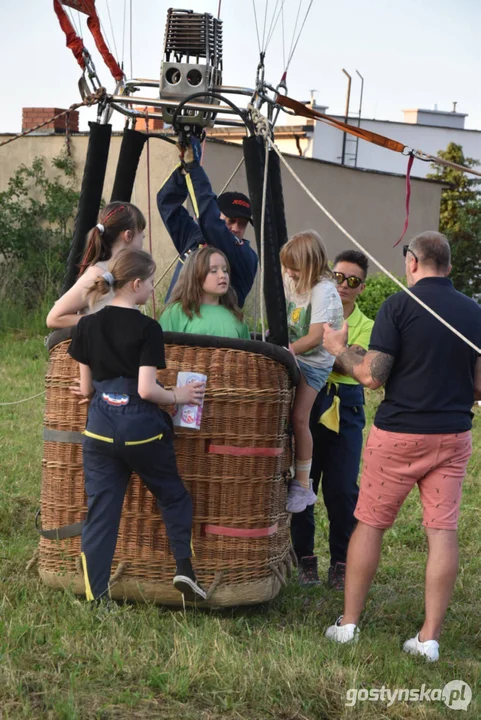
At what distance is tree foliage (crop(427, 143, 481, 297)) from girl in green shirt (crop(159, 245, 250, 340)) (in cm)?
2788

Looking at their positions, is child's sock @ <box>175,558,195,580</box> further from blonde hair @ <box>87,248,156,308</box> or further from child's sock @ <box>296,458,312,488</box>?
blonde hair @ <box>87,248,156,308</box>

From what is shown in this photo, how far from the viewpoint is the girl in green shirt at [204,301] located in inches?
161

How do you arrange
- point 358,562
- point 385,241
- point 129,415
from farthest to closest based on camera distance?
1. point 385,241
2. point 358,562
3. point 129,415

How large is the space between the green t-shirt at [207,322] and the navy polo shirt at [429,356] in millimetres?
618

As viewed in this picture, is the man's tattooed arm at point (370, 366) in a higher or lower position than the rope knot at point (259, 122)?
lower

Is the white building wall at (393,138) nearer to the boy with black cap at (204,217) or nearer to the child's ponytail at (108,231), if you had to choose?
the boy with black cap at (204,217)

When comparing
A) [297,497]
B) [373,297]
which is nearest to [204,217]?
[297,497]

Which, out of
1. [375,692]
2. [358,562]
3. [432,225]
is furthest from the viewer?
[432,225]

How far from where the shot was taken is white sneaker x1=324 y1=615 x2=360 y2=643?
12.7 ft

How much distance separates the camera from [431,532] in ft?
12.6

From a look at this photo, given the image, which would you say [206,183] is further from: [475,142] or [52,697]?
[475,142]

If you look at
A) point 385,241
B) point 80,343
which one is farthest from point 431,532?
point 385,241

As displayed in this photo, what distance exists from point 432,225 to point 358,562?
19359mm

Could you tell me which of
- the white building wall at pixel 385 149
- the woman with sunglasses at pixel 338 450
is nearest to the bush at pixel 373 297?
the woman with sunglasses at pixel 338 450
